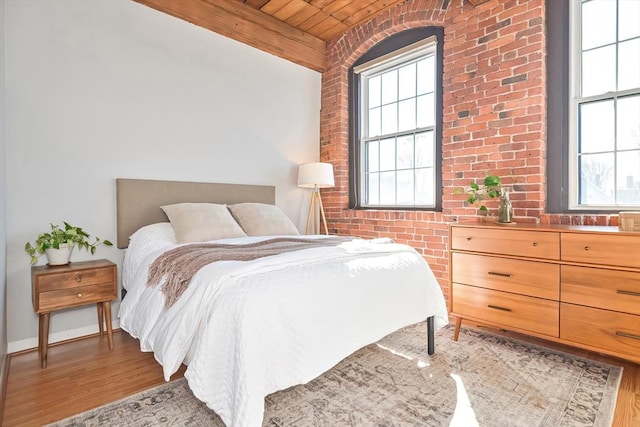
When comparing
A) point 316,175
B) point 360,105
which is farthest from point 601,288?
point 360,105

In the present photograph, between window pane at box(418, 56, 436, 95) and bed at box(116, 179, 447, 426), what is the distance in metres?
1.92

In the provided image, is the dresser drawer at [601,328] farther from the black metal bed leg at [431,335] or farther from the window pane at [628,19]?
the window pane at [628,19]

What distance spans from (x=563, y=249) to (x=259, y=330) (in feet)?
6.17

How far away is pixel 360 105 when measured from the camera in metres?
4.23

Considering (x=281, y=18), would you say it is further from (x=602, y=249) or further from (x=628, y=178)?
(x=602, y=249)

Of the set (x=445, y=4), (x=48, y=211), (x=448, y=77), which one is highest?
(x=445, y=4)

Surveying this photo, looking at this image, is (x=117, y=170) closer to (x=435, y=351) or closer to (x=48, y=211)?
(x=48, y=211)

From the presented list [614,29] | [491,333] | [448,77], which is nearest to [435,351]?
[491,333]

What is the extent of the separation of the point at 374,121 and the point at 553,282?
2670mm

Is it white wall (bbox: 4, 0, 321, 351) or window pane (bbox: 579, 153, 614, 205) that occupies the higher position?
white wall (bbox: 4, 0, 321, 351)

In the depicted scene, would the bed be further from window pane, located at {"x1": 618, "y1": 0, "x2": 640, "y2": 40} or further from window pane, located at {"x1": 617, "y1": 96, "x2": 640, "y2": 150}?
window pane, located at {"x1": 618, "y1": 0, "x2": 640, "y2": 40}

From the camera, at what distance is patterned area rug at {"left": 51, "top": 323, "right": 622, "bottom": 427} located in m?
1.60

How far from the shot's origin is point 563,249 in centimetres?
207

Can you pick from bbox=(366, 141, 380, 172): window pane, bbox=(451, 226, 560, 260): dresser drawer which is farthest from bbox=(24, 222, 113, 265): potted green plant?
bbox=(366, 141, 380, 172): window pane
